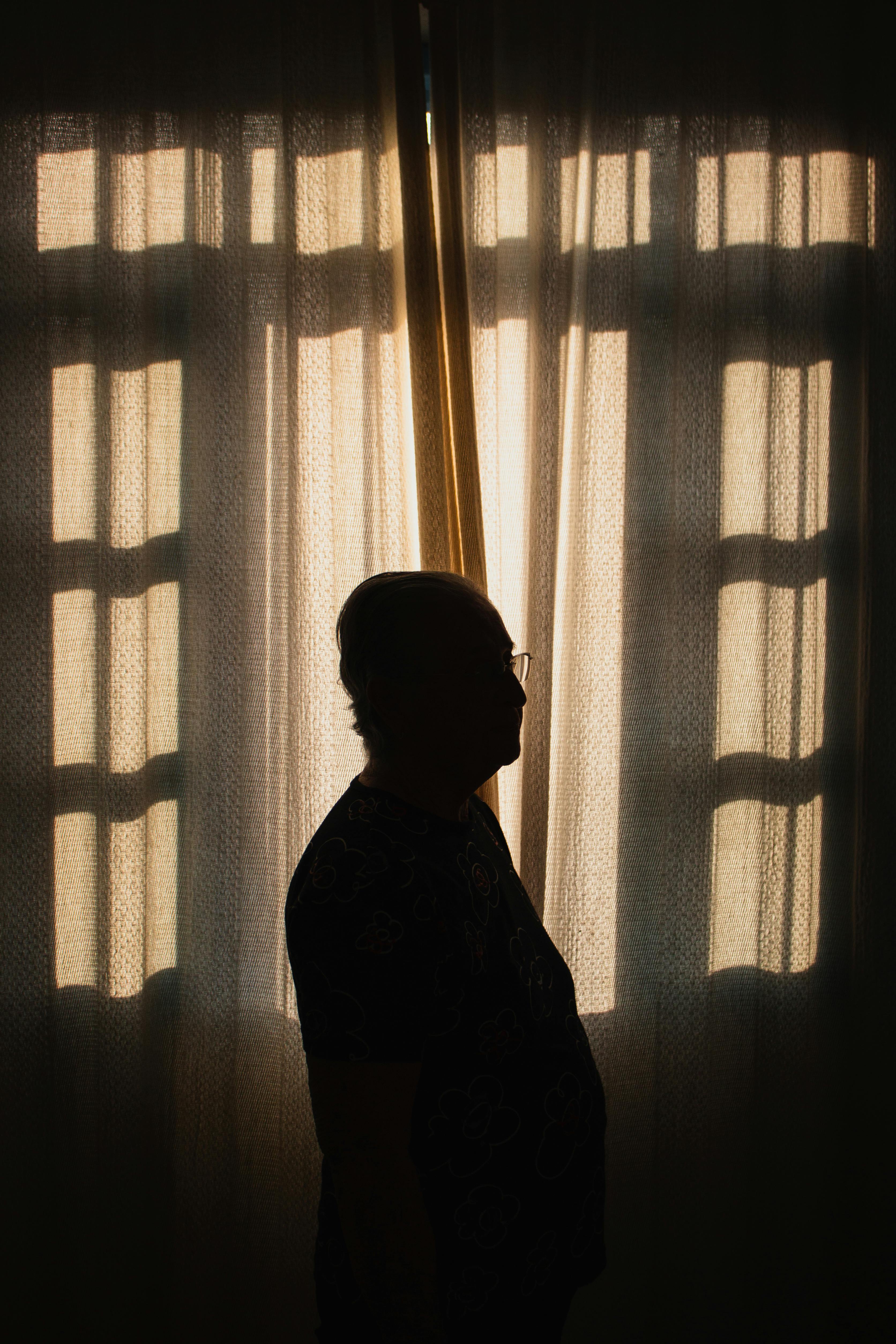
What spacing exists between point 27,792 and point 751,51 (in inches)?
71.6

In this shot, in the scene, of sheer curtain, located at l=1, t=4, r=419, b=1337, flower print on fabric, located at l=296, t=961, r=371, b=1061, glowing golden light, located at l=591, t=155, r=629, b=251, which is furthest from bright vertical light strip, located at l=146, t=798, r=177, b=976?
glowing golden light, located at l=591, t=155, r=629, b=251

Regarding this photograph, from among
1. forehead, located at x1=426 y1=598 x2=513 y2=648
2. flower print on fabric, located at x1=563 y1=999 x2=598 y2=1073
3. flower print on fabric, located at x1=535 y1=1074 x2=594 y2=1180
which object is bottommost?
flower print on fabric, located at x1=535 y1=1074 x2=594 y2=1180

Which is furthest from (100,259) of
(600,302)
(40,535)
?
(600,302)

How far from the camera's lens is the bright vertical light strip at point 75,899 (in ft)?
4.54

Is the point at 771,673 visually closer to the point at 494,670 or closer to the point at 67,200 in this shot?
the point at 494,670

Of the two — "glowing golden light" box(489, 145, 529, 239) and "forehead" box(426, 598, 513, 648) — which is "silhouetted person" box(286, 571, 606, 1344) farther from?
"glowing golden light" box(489, 145, 529, 239)

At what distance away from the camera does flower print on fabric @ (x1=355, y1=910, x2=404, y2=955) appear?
2.45 ft

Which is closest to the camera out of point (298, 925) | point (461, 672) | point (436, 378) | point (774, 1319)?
point (298, 925)

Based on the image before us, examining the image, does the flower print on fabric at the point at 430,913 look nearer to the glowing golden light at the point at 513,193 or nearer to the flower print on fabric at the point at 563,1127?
the flower print on fabric at the point at 563,1127

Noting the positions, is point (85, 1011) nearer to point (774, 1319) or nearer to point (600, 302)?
point (774, 1319)

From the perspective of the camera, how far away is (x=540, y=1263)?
2.96ft

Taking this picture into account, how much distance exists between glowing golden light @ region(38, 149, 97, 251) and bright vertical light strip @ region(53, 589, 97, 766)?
62 cm

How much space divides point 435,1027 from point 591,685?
28.3 inches

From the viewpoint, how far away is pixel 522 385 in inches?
53.0
